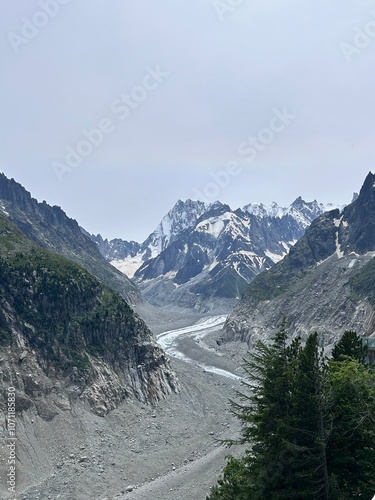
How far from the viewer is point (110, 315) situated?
100 metres

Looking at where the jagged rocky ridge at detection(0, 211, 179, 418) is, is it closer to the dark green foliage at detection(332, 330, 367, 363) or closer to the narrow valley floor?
the narrow valley floor

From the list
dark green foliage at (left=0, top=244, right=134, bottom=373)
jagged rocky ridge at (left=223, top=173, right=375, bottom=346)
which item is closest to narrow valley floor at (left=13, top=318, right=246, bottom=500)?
dark green foliage at (left=0, top=244, right=134, bottom=373)

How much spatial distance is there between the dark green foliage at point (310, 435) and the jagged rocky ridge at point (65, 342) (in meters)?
53.8

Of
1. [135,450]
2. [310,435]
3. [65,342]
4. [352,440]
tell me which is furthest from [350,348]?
[65,342]

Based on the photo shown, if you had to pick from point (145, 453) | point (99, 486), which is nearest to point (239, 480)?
point (99, 486)

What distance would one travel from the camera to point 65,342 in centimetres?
8625

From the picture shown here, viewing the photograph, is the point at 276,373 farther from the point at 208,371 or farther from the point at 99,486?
the point at 208,371

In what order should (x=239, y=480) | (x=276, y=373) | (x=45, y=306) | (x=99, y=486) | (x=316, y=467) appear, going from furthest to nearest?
1. (x=45, y=306)
2. (x=99, y=486)
3. (x=239, y=480)
4. (x=276, y=373)
5. (x=316, y=467)

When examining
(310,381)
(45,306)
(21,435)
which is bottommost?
(21,435)

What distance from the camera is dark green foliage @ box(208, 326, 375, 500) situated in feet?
79.6

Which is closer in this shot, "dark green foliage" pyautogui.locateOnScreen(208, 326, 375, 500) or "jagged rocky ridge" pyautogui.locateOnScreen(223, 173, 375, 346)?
"dark green foliage" pyautogui.locateOnScreen(208, 326, 375, 500)

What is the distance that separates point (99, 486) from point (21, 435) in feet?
49.5

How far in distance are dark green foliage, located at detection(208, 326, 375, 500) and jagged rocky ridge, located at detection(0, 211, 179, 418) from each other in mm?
53757

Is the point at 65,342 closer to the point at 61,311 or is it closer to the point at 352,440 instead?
the point at 61,311
